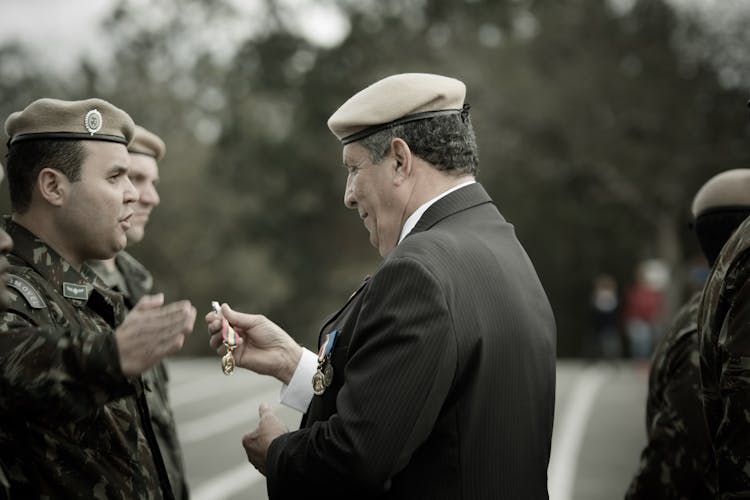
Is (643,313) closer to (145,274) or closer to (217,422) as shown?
(217,422)

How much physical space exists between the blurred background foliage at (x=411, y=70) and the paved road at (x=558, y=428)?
10.9 m

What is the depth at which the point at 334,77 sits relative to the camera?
36.6m

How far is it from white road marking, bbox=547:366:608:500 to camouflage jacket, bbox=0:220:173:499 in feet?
18.2

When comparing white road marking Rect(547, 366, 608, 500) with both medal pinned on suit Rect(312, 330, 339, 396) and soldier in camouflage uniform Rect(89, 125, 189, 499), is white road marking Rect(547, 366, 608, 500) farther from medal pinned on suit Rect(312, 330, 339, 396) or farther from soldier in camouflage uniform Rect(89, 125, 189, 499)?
medal pinned on suit Rect(312, 330, 339, 396)

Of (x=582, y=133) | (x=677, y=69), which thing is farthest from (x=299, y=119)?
(x=677, y=69)

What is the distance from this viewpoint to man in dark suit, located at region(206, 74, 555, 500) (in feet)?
8.54

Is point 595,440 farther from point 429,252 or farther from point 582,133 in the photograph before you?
point 582,133

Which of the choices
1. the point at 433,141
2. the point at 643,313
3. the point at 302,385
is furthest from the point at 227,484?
the point at 643,313

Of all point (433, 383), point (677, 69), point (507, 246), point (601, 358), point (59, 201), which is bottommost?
point (601, 358)

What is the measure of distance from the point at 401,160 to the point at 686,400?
1.69 metres

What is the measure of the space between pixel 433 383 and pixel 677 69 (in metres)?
28.4

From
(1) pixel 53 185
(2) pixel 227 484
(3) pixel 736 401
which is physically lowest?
(2) pixel 227 484

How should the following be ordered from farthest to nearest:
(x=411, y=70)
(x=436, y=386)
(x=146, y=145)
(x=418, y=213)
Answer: (x=411, y=70), (x=146, y=145), (x=418, y=213), (x=436, y=386)

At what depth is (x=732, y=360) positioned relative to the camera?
262cm
